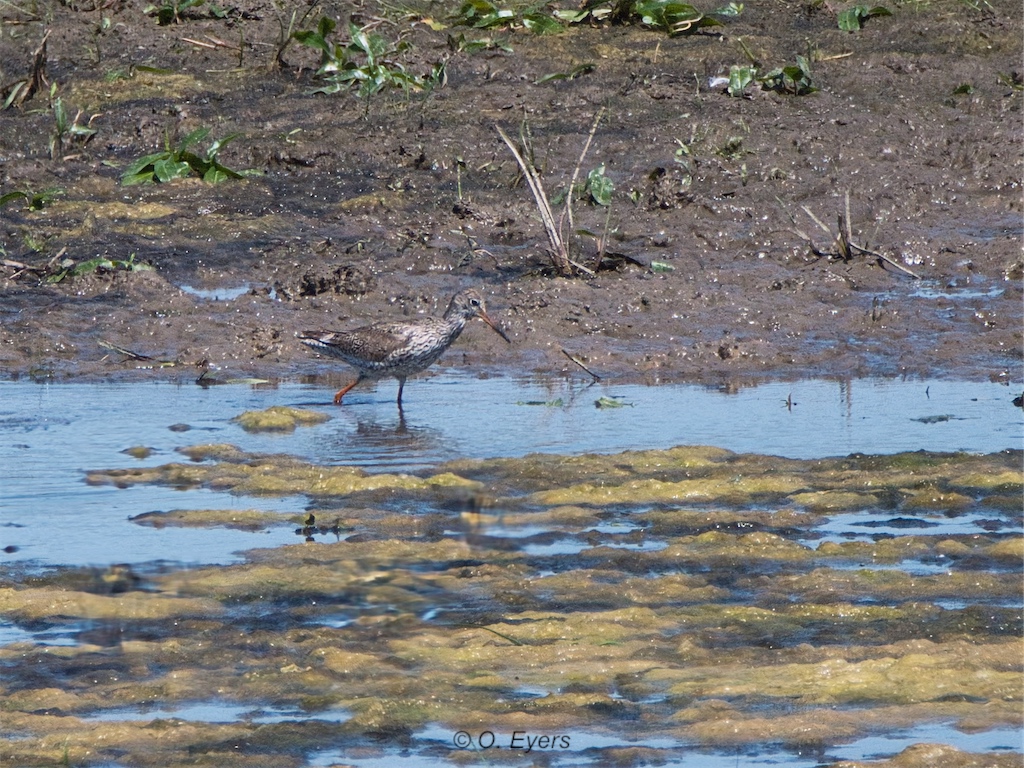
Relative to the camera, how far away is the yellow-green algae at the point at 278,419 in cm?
848

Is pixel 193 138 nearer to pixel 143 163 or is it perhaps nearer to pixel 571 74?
pixel 143 163

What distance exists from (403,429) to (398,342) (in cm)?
90

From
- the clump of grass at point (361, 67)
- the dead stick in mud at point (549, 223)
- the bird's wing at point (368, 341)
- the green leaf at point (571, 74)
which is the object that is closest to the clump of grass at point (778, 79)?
the green leaf at point (571, 74)

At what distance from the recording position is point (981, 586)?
579cm

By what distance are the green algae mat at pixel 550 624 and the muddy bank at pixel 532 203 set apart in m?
2.75

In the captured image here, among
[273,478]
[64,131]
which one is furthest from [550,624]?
[64,131]

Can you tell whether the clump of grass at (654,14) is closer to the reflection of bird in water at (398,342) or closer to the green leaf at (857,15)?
the green leaf at (857,15)

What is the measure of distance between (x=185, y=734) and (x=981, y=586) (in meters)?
2.87

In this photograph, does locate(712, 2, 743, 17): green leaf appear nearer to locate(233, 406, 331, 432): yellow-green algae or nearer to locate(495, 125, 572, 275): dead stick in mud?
locate(495, 125, 572, 275): dead stick in mud

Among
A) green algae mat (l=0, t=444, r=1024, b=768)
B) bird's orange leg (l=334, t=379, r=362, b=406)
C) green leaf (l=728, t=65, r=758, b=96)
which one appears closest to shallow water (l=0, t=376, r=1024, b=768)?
green algae mat (l=0, t=444, r=1024, b=768)

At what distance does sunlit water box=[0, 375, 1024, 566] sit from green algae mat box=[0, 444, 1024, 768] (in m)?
0.25

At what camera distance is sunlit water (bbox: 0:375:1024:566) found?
664cm

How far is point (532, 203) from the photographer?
467 inches

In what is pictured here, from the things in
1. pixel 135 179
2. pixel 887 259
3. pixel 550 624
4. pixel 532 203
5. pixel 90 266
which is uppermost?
pixel 135 179
